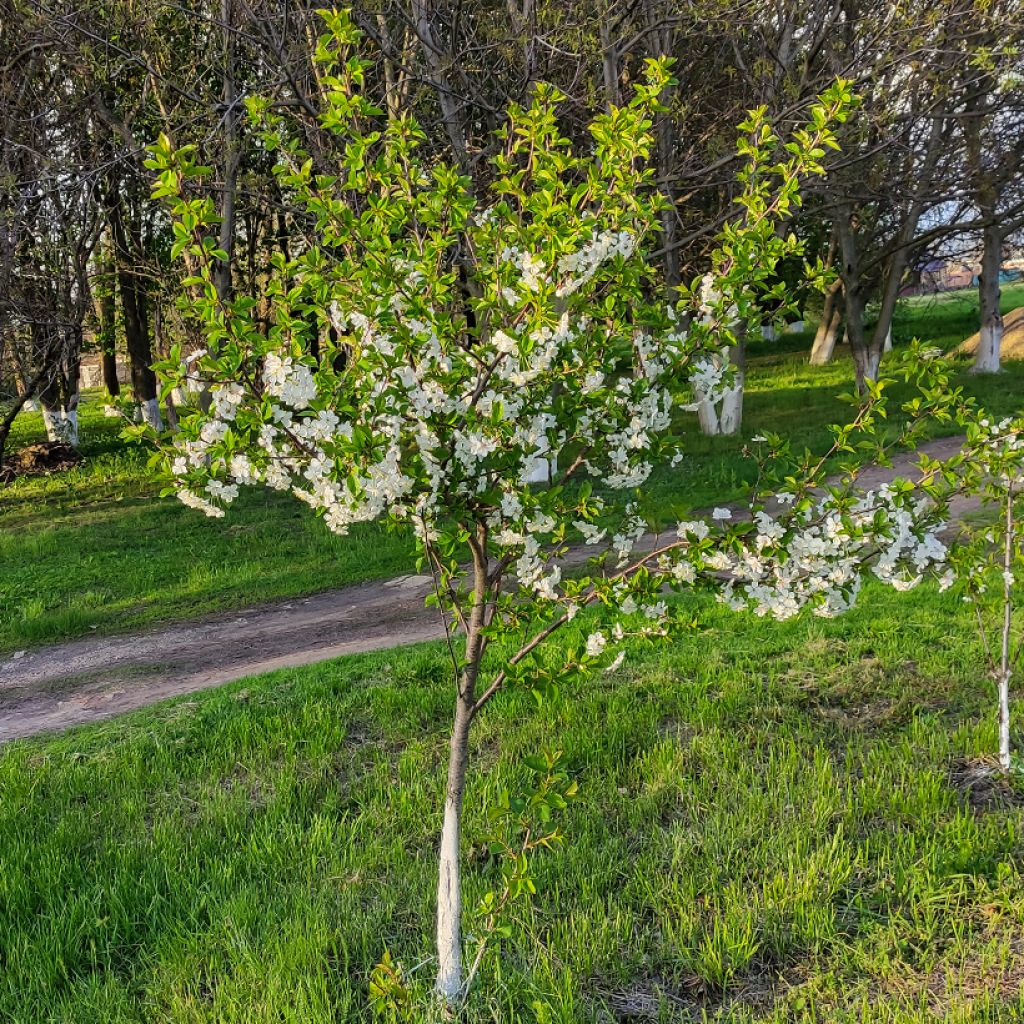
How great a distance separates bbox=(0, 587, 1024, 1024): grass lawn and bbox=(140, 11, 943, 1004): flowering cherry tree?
0.53 m

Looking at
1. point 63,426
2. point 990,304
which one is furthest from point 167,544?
point 990,304

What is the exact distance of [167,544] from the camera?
10.8m

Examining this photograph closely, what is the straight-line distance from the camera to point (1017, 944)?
3061 millimetres

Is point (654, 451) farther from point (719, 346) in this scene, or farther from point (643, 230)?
point (643, 230)

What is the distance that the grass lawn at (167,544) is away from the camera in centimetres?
858

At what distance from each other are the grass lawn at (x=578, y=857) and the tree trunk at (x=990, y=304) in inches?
621

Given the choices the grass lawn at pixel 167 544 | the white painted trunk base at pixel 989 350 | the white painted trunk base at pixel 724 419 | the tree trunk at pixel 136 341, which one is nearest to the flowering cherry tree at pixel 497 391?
the grass lawn at pixel 167 544

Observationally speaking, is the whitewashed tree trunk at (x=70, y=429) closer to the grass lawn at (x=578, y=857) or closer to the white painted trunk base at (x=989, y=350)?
the grass lawn at (x=578, y=857)

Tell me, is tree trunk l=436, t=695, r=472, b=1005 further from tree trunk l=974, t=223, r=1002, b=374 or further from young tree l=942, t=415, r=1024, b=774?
tree trunk l=974, t=223, r=1002, b=374

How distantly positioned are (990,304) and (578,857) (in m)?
18.7

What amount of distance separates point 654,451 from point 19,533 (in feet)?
35.0

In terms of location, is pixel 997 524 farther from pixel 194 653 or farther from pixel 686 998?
pixel 194 653

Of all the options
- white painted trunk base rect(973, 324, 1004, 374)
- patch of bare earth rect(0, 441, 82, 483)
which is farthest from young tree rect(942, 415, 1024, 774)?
white painted trunk base rect(973, 324, 1004, 374)

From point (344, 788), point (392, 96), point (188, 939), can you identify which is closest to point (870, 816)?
point (344, 788)
